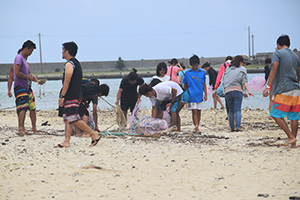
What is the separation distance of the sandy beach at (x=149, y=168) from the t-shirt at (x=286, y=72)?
0.99 metres

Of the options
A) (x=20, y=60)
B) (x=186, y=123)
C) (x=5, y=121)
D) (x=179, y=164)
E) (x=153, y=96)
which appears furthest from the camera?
(x=5, y=121)

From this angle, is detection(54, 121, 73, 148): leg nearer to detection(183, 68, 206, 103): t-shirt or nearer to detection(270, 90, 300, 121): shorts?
detection(183, 68, 206, 103): t-shirt

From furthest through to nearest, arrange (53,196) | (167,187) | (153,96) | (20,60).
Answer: (153,96) → (20,60) → (167,187) → (53,196)

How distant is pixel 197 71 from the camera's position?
27.0ft

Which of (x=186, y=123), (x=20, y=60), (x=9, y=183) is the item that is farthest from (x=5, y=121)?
(x=9, y=183)

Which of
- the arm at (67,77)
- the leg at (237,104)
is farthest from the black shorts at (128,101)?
the arm at (67,77)

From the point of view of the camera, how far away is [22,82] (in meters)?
7.55

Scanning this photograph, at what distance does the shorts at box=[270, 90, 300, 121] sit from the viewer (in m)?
6.06

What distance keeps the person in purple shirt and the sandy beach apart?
54 centimetres

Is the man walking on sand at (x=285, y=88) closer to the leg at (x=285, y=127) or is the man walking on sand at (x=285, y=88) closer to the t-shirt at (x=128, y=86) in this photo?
the leg at (x=285, y=127)

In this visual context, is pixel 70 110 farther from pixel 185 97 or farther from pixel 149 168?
pixel 185 97

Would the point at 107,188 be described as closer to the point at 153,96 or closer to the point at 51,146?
the point at 51,146

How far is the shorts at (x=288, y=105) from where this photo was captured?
19.9ft

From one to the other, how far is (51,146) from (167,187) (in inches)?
102
